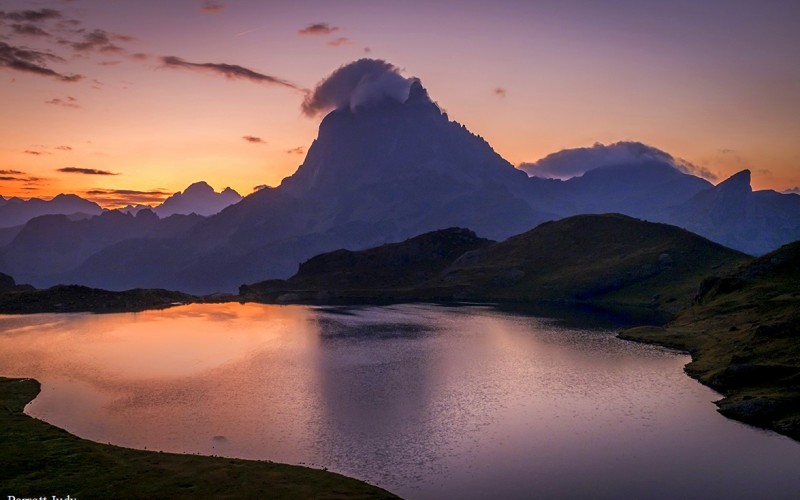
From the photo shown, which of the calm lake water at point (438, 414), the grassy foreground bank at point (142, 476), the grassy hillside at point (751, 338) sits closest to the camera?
the grassy foreground bank at point (142, 476)

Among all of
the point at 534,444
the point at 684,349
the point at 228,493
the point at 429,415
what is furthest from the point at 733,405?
the point at 228,493

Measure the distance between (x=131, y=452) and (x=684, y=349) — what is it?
405ft

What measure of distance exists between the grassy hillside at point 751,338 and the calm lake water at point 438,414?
4.59m

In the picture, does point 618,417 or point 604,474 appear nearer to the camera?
point 604,474

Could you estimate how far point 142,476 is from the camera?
57406 mm

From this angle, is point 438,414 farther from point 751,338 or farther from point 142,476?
point 751,338

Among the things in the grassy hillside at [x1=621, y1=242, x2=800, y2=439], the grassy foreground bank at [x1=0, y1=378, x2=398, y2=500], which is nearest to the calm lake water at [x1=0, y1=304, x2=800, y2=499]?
the grassy foreground bank at [x1=0, y1=378, x2=398, y2=500]

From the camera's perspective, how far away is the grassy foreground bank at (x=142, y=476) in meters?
53.5

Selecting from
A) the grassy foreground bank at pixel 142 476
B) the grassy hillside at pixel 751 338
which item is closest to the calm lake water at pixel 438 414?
the grassy foreground bank at pixel 142 476

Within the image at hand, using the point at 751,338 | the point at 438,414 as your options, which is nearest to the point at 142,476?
the point at 438,414

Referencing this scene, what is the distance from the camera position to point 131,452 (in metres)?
65.3

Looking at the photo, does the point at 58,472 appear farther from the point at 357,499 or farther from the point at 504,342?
the point at 504,342

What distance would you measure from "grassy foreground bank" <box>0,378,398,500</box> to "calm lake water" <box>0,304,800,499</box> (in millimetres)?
4134

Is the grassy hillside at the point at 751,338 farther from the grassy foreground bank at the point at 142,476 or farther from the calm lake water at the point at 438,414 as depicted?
the grassy foreground bank at the point at 142,476
